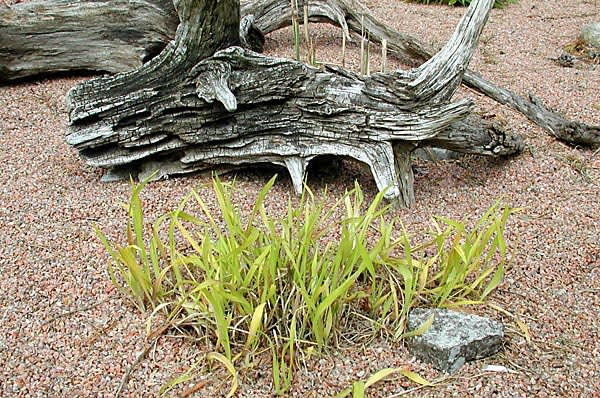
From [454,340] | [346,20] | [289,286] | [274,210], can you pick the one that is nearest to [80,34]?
[346,20]

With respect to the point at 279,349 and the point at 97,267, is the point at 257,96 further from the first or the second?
the point at 279,349

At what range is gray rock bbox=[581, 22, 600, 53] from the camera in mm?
4652

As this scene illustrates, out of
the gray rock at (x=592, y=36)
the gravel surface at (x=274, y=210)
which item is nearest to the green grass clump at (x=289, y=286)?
the gravel surface at (x=274, y=210)

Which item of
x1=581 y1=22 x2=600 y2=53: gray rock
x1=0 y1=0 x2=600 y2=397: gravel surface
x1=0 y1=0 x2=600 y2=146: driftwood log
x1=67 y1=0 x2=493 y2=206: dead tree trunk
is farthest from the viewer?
x1=581 y1=22 x2=600 y2=53: gray rock

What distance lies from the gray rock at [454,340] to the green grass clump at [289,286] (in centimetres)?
8

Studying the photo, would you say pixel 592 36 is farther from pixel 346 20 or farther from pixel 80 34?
pixel 80 34

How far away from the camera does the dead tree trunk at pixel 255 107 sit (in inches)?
110

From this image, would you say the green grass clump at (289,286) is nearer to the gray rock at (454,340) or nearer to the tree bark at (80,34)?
the gray rock at (454,340)

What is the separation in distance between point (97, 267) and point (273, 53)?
2.30m

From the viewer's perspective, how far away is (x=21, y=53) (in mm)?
4027

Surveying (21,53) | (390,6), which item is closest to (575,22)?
(390,6)

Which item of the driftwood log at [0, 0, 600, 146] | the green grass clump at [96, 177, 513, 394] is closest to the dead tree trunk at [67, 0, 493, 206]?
the green grass clump at [96, 177, 513, 394]

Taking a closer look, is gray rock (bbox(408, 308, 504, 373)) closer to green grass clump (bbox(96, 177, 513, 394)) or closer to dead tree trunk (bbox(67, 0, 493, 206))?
green grass clump (bbox(96, 177, 513, 394))

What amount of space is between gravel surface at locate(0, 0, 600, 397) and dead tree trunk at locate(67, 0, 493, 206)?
18cm
